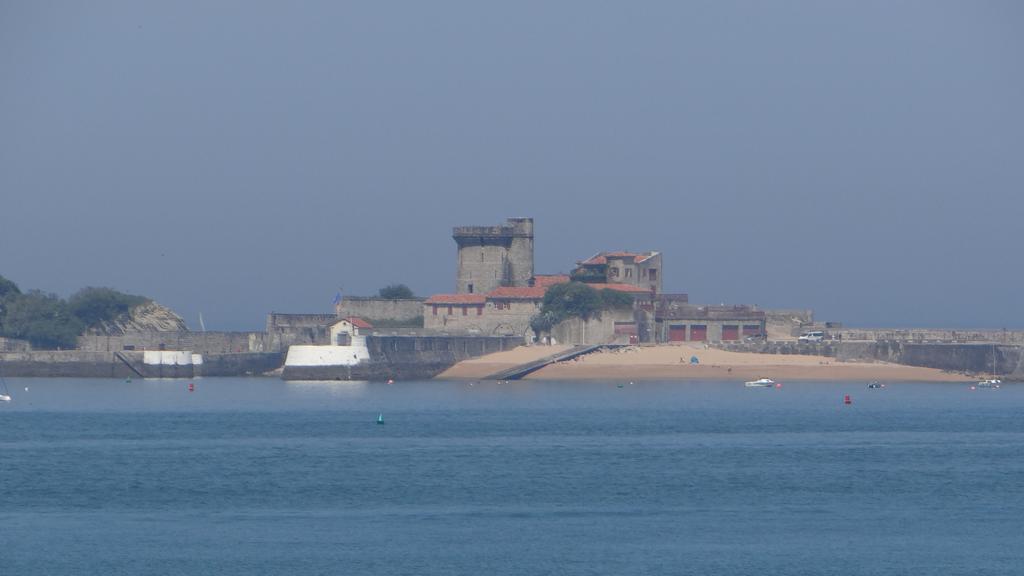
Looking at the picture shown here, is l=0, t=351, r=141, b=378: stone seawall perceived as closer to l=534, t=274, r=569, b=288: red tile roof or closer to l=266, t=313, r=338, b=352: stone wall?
l=266, t=313, r=338, b=352: stone wall

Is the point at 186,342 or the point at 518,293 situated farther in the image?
the point at 518,293

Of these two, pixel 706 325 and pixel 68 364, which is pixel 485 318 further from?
pixel 68 364

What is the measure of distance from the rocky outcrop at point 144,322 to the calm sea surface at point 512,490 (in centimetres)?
3540

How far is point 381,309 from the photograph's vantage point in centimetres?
10375

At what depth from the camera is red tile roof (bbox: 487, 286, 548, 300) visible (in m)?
97.6

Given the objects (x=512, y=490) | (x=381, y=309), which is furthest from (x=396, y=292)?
(x=512, y=490)

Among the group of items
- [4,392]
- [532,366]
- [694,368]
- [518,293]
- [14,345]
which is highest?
[518,293]

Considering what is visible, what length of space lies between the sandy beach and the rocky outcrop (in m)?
24.5

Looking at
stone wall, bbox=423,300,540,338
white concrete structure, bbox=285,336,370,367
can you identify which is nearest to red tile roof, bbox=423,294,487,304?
stone wall, bbox=423,300,540,338

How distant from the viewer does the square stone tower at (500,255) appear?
104m

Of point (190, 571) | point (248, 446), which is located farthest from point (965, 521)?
point (248, 446)

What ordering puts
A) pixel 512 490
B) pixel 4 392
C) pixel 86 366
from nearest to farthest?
pixel 512 490 < pixel 4 392 < pixel 86 366

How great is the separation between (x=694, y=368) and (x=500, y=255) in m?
21.2

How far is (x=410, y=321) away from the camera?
103 m
